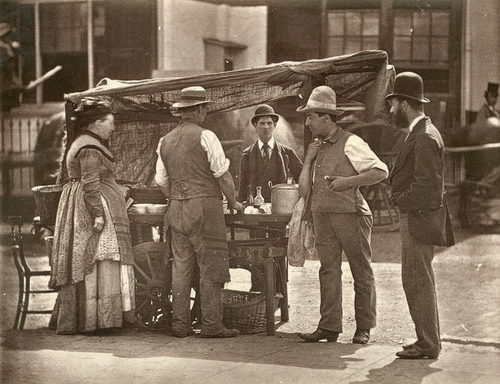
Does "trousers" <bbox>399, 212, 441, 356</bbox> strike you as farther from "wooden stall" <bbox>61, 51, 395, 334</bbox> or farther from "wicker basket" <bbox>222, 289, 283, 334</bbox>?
"wicker basket" <bbox>222, 289, 283, 334</bbox>

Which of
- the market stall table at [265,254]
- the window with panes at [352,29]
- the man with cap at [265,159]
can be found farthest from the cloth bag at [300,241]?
the window with panes at [352,29]

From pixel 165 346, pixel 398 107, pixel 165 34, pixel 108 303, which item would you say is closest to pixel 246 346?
pixel 165 346

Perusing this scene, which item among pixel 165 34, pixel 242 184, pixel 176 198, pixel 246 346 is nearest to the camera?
pixel 246 346

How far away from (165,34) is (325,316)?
9.16 m

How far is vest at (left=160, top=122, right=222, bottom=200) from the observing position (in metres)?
7.37

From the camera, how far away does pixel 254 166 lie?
368 inches

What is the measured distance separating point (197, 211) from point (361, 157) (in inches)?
56.8

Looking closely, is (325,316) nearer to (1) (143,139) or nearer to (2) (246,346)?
(2) (246,346)

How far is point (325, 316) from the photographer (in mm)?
7051

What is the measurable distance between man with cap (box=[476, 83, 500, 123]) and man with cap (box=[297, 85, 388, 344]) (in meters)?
8.72

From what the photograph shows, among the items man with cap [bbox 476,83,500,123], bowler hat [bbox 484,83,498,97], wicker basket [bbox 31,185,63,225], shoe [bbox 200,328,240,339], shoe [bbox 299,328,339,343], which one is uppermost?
bowler hat [bbox 484,83,498,97]

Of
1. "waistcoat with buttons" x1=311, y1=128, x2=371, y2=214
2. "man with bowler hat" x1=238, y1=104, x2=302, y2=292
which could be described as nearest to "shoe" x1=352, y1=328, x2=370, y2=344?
"waistcoat with buttons" x1=311, y1=128, x2=371, y2=214

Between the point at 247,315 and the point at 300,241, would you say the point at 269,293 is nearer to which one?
the point at 247,315

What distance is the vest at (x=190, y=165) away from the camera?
7.37 meters
